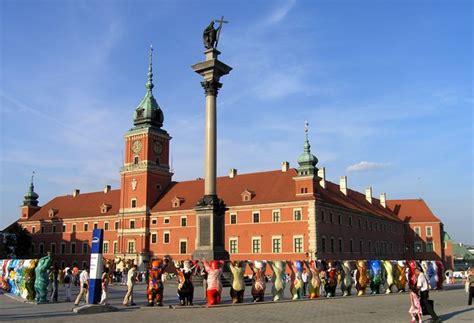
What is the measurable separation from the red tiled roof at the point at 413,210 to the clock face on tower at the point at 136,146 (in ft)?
148

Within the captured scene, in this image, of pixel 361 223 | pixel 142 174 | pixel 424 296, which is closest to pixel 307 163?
pixel 361 223

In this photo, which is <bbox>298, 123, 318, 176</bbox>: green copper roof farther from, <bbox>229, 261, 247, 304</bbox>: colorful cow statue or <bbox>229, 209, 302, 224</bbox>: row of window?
<bbox>229, 261, 247, 304</bbox>: colorful cow statue

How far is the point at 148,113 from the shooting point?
226ft

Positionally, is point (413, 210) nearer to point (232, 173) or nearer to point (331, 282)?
point (232, 173)

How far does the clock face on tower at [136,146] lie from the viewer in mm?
68188

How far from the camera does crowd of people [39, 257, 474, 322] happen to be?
18547 millimetres

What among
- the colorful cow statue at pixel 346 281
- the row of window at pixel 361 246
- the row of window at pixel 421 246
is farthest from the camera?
the row of window at pixel 421 246

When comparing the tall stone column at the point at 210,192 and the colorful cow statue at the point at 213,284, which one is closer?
the colorful cow statue at the point at 213,284

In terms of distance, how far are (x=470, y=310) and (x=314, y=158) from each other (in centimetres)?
3917

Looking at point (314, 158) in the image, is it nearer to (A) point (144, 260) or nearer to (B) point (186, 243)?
(B) point (186, 243)

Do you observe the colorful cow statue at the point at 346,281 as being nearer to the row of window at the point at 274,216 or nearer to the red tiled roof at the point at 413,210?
the row of window at the point at 274,216

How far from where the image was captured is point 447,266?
87000 mm

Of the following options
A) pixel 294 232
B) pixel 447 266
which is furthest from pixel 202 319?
pixel 447 266

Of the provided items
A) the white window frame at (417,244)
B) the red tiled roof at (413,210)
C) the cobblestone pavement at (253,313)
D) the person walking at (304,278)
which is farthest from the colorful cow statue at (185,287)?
the red tiled roof at (413,210)
